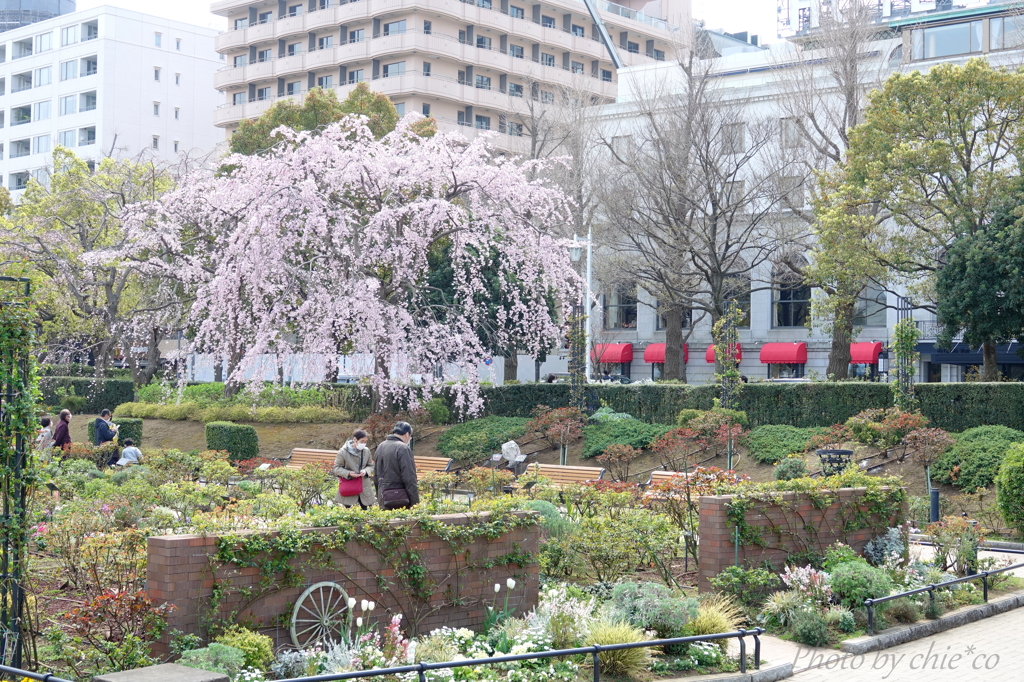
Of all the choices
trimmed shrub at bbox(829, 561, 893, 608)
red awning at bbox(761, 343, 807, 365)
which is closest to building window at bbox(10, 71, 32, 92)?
red awning at bbox(761, 343, 807, 365)

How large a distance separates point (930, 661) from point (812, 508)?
8.88 feet

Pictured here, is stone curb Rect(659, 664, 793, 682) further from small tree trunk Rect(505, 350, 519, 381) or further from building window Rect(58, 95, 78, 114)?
building window Rect(58, 95, 78, 114)

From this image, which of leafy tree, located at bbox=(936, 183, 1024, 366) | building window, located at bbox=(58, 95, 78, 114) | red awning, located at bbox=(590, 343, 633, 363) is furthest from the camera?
building window, located at bbox=(58, 95, 78, 114)

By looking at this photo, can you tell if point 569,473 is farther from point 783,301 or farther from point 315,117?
point 783,301

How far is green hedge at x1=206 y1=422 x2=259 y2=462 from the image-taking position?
25.0m

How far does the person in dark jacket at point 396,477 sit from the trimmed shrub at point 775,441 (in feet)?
41.2

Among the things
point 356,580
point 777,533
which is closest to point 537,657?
point 356,580

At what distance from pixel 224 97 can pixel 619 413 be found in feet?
213

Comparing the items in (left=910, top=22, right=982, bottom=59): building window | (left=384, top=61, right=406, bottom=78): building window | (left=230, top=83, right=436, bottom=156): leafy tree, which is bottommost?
(left=230, top=83, right=436, bottom=156): leafy tree

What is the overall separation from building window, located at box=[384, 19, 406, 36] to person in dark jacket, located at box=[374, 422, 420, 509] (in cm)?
6087

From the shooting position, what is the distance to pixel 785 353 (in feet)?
160

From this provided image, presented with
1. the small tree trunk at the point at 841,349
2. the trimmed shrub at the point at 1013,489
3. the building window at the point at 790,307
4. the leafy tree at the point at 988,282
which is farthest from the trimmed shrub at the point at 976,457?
the building window at the point at 790,307

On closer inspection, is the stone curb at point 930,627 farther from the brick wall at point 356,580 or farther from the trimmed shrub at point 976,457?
the trimmed shrub at point 976,457

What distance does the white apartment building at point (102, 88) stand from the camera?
7681 centimetres
